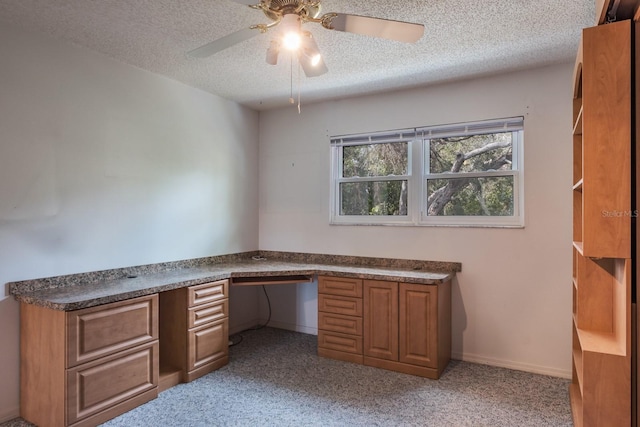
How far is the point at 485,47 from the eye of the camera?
263 cm

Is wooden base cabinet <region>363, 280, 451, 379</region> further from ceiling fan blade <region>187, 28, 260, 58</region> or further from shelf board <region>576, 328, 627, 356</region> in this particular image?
ceiling fan blade <region>187, 28, 260, 58</region>

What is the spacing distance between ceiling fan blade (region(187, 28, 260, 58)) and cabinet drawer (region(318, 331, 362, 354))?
7.80ft

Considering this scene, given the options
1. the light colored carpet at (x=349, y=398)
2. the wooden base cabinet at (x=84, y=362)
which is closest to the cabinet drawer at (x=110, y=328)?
the wooden base cabinet at (x=84, y=362)

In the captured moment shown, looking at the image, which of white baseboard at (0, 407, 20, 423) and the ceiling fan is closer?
the ceiling fan

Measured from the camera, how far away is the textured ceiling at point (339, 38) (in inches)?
83.7

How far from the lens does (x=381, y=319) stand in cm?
310

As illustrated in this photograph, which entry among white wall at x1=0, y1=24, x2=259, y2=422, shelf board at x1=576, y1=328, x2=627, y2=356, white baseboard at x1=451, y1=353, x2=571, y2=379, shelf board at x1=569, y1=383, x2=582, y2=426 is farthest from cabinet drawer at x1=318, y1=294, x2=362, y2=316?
shelf board at x1=576, y1=328, x2=627, y2=356

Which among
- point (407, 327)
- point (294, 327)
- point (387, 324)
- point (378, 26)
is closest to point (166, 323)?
point (294, 327)

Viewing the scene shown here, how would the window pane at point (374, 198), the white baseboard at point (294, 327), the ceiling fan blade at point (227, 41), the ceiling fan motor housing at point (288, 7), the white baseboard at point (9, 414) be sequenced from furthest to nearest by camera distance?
the white baseboard at point (294, 327), the window pane at point (374, 198), the white baseboard at point (9, 414), the ceiling fan blade at point (227, 41), the ceiling fan motor housing at point (288, 7)

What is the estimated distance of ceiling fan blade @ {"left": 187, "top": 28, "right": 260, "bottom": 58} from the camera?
1831 millimetres

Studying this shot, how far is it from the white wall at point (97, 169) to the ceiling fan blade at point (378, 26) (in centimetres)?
193

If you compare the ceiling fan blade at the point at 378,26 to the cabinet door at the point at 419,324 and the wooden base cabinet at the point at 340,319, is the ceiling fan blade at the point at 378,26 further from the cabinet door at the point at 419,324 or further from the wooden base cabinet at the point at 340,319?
the wooden base cabinet at the point at 340,319

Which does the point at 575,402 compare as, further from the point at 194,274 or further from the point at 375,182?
the point at 194,274

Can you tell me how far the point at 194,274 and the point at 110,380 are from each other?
956 millimetres
